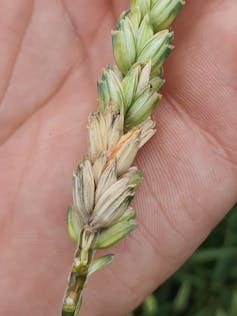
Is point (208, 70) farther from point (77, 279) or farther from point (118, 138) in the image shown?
point (77, 279)

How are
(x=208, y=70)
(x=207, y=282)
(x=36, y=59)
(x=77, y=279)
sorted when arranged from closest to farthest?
(x=77, y=279) < (x=208, y=70) < (x=36, y=59) < (x=207, y=282)

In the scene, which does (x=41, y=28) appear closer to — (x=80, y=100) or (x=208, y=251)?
(x=80, y=100)

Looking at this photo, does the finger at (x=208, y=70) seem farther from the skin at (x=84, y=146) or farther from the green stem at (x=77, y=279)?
the green stem at (x=77, y=279)

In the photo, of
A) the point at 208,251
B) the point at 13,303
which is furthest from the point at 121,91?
the point at 208,251

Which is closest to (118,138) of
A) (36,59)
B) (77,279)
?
(77,279)

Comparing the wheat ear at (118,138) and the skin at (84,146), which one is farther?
the skin at (84,146)

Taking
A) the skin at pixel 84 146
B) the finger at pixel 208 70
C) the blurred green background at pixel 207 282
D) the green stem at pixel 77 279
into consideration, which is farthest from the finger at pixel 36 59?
the blurred green background at pixel 207 282

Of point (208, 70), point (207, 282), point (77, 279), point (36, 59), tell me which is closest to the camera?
point (77, 279)
